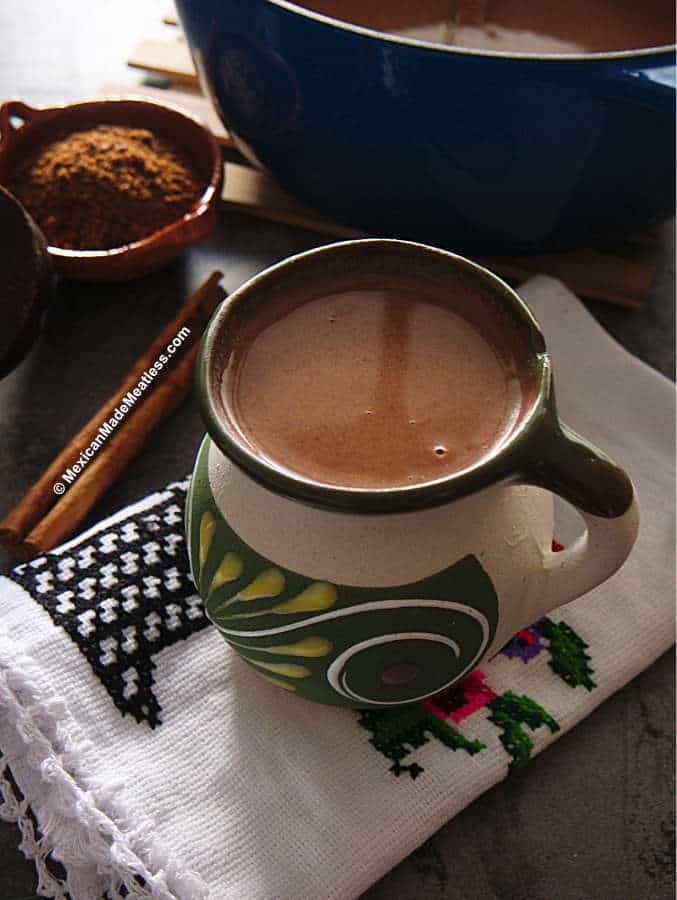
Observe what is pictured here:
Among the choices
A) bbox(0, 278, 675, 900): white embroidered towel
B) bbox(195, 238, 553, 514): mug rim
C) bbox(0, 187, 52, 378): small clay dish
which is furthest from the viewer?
bbox(0, 187, 52, 378): small clay dish

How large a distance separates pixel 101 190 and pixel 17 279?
128mm

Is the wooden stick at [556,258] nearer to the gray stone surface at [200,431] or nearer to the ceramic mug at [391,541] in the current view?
the gray stone surface at [200,431]

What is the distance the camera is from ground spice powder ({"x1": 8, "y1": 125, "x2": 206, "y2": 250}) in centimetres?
88

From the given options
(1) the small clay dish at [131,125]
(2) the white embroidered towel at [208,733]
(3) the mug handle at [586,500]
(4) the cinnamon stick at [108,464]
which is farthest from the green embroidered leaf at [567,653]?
(1) the small clay dish at [131,125]

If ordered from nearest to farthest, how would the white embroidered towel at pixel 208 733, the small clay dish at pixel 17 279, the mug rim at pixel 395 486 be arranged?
the mug rim at pixel 395 486
the white embroidered towel at pixel 208 733
the small clay dish at pixel 17 279

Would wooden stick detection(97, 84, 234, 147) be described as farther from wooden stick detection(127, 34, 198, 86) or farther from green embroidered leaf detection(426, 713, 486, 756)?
green embroidered leaf detection(426, 713, 486, 756)

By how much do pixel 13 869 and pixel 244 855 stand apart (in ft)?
A: 0.47

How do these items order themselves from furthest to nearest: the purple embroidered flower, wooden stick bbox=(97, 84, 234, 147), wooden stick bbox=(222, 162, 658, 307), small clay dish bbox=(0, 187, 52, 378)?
wooden stick bbox=(97, 84, 234, 147)
wooden stick bbox=(222, 162, 658, 307)
small clay dish bbox=(0, 187, 52, 378)
the purple embroidered flower

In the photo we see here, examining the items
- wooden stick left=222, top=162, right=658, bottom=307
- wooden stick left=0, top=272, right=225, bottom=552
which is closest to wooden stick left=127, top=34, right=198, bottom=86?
wooden stick left=222, top=162, right=658, bottom=307

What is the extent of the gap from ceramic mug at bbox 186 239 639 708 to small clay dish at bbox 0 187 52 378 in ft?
0.90

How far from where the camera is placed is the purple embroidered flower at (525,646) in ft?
2.28

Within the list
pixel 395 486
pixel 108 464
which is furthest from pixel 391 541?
pixel 108 464

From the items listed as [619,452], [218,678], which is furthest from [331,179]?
[218,678]

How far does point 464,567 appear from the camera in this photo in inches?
21.5
